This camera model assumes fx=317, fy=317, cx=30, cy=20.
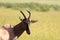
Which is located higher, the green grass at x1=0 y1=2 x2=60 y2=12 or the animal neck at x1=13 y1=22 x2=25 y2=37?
the animal neck at x1=13 y1=22 x2=25 y2=37

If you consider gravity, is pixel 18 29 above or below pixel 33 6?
above

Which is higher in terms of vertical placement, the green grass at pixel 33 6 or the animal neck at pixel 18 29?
the animal neck at pixel 18 29

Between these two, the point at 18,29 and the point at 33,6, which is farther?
the point at 33,6

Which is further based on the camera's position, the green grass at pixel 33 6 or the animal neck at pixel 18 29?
the green grass at pixel 33 6

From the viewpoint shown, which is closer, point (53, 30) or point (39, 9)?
point (53, 30)

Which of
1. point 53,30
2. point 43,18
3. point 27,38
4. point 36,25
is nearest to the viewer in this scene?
point 27,38

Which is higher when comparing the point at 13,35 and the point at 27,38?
the point at 13,35

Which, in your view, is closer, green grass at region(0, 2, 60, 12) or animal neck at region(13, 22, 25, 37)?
animal neck at region(13, 22, 25, 37)

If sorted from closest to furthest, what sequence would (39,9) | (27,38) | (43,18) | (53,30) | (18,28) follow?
(18,28), (27,38), (53,30), (43,18), (39,9)

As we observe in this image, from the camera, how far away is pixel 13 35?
511 inches

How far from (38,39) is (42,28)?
4300 millimetres

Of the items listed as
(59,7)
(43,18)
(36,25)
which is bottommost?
(59,7)

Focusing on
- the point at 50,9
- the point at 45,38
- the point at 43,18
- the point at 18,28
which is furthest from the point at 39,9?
the point at 18,28

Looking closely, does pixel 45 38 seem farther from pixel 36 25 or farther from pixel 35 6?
Answer: pixel 35 6
